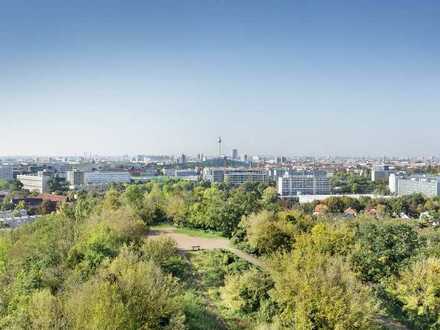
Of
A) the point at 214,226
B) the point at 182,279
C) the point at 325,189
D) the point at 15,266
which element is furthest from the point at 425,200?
the point at 15,266

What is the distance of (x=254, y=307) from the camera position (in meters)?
14.2

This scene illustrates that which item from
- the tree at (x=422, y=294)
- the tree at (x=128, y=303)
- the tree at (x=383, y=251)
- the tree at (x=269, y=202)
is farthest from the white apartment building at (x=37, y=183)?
the tree at (x=422, y=294)

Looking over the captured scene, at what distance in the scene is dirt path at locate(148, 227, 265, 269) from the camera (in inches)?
797

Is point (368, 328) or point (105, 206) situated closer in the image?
point (368, 328)

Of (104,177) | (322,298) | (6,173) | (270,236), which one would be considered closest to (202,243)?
(270,236)

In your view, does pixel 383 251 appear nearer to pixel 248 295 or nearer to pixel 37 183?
pixel 248 295

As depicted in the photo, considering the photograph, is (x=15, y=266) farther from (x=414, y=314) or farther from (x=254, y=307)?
(x=414, y=314)

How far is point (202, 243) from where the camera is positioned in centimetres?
2256

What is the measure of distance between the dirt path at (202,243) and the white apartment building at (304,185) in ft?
169

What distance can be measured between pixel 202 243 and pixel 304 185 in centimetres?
5582

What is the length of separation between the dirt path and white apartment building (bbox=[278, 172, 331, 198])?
2030 inches

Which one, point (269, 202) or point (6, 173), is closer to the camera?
point (269, 202)

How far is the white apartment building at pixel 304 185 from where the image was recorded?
248ft

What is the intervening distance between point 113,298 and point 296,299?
16.7 ft
